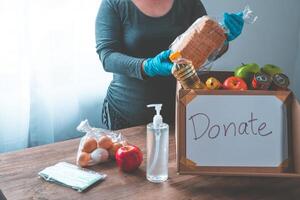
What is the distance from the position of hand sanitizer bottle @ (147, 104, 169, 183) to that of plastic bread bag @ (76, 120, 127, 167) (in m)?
0.16

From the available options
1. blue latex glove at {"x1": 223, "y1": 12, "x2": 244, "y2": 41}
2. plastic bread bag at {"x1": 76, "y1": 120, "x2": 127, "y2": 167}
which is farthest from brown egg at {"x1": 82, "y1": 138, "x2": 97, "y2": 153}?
blue latex glove at {"x1": 223, "y1": 12, "x2": 244, "y2": 41}

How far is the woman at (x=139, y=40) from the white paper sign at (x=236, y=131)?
527 mm

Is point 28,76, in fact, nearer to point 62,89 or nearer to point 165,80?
point 62,89

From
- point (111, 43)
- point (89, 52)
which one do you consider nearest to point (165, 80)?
point (111, 43)

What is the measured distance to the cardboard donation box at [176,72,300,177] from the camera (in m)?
0.93

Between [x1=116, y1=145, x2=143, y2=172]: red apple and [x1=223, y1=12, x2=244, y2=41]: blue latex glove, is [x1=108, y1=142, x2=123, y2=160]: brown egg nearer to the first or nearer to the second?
[x1=116, y1=145, x2=143, y2=172]: red apple

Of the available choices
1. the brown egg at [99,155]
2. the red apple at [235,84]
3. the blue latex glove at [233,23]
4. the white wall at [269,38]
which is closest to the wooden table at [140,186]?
the brown egg at [99,155]

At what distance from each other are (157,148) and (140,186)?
0.10 meters

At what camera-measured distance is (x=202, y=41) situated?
105 cm

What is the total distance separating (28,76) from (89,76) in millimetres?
317

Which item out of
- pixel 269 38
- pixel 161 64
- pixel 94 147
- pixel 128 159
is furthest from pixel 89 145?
pixel 269 38

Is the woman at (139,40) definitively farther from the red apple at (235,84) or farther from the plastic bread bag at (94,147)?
the red apple at (235,84)

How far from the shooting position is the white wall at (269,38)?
250 cm

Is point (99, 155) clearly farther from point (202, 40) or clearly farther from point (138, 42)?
point (138, 42)
